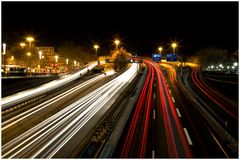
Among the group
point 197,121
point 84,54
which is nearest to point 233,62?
point 84,54

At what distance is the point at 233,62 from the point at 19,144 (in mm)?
111677

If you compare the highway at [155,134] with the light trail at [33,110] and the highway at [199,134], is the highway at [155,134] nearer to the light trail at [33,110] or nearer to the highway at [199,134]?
the highway at [199,134]

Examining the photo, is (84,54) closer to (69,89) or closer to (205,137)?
(69,89)

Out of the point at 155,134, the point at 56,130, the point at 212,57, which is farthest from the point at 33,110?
the point at 212,57

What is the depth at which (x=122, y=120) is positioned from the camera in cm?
3019

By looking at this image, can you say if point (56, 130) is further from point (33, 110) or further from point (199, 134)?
point (199, 134)

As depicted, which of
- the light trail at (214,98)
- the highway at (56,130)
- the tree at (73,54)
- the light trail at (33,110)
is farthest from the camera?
the tree at (73,54)

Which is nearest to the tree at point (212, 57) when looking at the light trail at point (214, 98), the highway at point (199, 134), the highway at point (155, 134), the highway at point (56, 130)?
the light trail at point (214, 98)

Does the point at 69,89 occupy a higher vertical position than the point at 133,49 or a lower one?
lower

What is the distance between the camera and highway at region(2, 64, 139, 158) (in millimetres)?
20520

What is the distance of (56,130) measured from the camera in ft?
85.4

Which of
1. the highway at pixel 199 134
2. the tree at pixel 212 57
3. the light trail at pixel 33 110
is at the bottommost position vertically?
the highway at pixel 199 134

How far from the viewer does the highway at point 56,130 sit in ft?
67.3

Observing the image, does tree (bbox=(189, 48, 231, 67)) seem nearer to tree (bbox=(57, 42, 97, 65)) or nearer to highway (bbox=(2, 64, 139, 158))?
tree (bbox=(57, 42, 97, 65))
